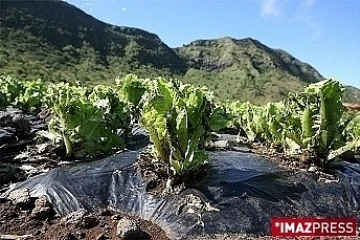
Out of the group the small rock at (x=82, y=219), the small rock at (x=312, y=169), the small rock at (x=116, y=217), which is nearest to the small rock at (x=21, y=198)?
the small rock at (x=82, y=219)

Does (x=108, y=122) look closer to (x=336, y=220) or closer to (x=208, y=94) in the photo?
(x=208, y=94)

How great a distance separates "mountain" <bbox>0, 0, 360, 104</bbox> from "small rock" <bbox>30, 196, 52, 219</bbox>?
1089 inches

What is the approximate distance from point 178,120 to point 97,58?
45222 millimetres

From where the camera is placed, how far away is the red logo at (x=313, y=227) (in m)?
4.21

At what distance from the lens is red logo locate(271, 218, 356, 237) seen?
166 inches

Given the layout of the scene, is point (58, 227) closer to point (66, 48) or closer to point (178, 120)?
point (178, 120)

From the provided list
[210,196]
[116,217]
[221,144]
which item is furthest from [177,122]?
[221,144]

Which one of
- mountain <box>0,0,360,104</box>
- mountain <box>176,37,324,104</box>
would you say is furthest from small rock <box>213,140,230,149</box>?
mountain <box>176,37,324,104</box>

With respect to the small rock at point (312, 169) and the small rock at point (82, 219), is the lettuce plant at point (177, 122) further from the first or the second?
the small rock at point (312, 169)

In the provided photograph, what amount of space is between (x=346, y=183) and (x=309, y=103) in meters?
1.07

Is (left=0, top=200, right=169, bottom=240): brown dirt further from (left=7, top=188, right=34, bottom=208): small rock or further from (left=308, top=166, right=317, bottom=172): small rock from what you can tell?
(left=308, top=166, right=317, bottom=172): small rock

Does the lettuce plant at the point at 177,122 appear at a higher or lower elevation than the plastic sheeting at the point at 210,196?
higher

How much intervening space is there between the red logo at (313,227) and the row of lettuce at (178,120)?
0.97 m

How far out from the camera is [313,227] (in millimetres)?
4402
